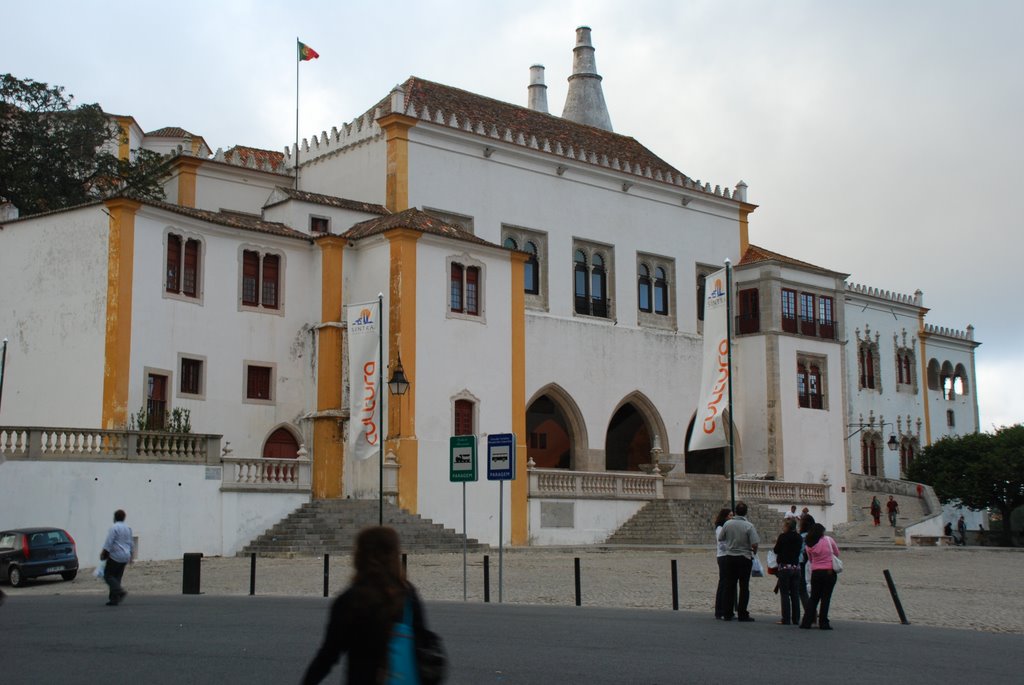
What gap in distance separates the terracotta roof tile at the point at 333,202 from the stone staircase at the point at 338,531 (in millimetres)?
9823

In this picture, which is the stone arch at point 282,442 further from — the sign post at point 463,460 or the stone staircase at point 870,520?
the stone staircase at point 870,520

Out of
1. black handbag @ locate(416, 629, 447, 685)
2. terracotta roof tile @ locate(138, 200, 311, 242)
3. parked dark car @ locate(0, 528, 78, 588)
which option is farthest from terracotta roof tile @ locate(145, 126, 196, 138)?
black handbag @ locate(416, 629, 447, 685)

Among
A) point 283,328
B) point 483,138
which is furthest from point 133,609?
point 483,138

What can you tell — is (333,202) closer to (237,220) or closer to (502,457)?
Answer: (237,220)

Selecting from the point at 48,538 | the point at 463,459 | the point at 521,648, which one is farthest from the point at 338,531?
the point at 521,648

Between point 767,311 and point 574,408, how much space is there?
34.3 feet

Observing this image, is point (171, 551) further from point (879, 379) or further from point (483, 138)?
point (879, 379)

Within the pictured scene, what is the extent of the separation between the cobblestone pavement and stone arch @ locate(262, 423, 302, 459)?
660cm

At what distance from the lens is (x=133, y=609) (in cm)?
1666

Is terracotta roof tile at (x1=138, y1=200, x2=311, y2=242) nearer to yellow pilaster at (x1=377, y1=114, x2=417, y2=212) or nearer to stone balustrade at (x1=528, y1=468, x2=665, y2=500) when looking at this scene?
yellow pilaster at (x1=377, y1=114, x2=417, y2=212)

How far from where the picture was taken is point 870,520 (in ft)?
166

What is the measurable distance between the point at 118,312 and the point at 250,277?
4.95 metres

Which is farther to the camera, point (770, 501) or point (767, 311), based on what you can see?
point (767, 311)

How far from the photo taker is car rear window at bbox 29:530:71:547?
2348 cm
